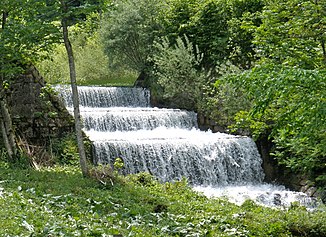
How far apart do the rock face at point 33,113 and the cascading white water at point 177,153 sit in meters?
0.76

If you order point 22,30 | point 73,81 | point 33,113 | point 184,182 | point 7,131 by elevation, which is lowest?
point 184,182

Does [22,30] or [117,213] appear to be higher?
[22,30]

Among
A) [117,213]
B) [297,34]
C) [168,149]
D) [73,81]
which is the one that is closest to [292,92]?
[297,34]

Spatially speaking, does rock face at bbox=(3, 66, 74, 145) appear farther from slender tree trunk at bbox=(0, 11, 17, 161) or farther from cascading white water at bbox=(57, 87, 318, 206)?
slender tree trunk at bbox=(0, 11, 17, 161)

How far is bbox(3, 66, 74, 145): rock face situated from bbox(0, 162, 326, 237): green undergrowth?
104 inches

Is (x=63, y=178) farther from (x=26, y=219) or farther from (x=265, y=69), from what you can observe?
(x=265, y=69)

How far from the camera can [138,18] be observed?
21.6m

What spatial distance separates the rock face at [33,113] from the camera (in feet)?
40.7

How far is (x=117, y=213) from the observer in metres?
7.17

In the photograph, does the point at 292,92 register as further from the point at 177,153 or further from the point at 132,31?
the point at 132,31

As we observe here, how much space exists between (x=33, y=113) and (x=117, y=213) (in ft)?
20.9

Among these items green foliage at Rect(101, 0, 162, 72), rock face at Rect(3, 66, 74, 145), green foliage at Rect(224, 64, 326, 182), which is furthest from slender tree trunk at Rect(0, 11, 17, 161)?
green foliage at Rect(101, 0, 162, 72)

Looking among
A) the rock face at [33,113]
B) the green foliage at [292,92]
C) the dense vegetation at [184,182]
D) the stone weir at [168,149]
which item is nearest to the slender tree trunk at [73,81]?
the dense vegetation at [184,182]

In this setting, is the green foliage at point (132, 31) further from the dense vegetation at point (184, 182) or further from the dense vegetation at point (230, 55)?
the dense vegetation at point (184, 182)
